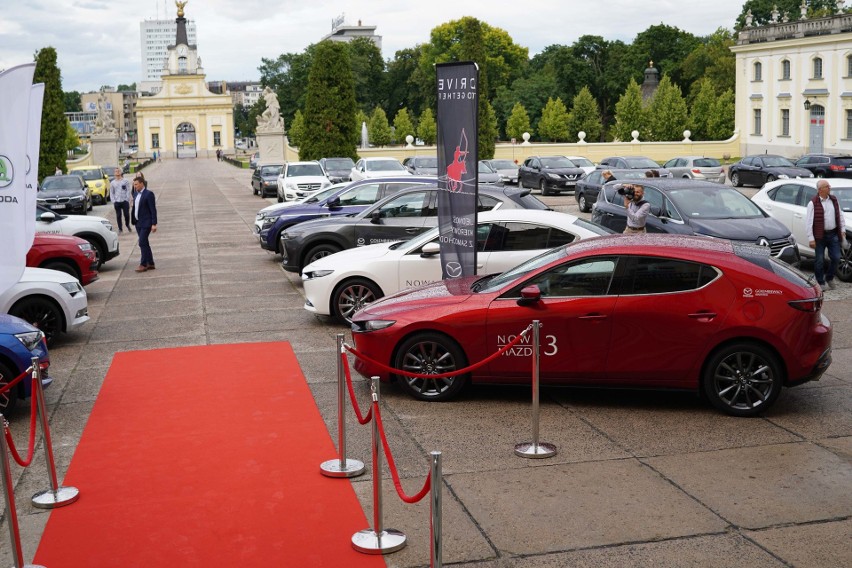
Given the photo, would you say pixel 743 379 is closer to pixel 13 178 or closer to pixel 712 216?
pixel 13 178

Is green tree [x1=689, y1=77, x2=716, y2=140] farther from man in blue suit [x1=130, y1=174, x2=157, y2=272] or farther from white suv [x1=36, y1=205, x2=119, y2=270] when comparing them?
white suv [x1=36, y1=205, x2=119, y2=270]


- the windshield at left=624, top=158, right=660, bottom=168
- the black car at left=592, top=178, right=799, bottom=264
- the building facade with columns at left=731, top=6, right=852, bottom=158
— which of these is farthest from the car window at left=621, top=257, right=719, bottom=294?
the building facade with columns at left=731, top=6, right=852, bottom=158

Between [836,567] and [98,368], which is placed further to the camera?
[98,368]

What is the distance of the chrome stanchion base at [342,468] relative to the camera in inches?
304

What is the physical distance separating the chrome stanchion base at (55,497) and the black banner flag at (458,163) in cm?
580

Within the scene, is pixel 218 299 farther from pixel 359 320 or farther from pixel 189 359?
pixel 359 320

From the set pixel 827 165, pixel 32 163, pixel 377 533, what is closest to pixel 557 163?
pixel 827 165

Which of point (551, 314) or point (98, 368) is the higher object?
point (551, 314)

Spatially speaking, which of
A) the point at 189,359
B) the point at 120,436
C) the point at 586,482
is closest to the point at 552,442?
the point at 586,482

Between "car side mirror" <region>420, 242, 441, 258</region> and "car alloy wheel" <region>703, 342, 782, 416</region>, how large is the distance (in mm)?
4883

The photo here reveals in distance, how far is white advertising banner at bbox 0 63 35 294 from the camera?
9422mm

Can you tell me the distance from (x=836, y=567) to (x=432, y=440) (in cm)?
357

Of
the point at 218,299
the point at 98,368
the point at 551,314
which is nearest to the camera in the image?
the point at 551,314

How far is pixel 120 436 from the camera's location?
29.3 feet
